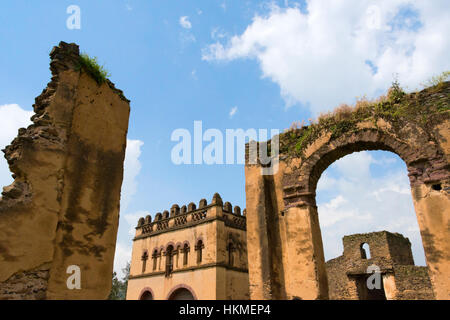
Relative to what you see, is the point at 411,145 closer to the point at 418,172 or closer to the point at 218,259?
the point at 418,172

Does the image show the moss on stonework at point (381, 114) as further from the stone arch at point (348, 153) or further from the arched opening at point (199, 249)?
the arched opening at point (199, 249)

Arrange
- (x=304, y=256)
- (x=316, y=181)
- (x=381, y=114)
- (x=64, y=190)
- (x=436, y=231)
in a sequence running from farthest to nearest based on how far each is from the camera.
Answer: (x=316, y=181) → (x=381, y=114) → (x=304, y=256) → (x=436, y=231) → (x=64, y=190)

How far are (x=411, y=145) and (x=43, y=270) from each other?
20.4 feet

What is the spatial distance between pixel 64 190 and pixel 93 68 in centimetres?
223

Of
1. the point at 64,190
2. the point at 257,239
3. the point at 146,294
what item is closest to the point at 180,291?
the point at 146,294

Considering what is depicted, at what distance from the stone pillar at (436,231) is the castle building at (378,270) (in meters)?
13.3

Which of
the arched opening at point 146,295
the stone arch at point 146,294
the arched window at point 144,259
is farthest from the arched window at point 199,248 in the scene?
the arched window at point 144,259

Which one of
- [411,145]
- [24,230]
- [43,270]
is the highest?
[411,145]

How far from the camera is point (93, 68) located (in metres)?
5.64

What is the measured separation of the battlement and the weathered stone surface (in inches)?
392

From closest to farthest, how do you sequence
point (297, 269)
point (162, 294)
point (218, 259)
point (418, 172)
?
point (418, 172) → point (297, 269) → point (218, 259) → point (162, 294)

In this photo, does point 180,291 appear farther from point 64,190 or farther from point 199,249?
point 64,190
